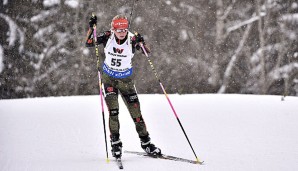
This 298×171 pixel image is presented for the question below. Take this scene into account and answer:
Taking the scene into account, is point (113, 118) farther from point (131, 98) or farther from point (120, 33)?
point (120, 33)

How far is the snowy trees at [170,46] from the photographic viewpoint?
14.7 m

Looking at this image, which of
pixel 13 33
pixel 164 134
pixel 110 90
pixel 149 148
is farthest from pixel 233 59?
pixel 110 90

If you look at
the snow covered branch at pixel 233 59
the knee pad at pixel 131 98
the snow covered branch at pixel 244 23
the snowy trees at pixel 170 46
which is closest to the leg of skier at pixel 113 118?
the knee pad at pixel 131 98

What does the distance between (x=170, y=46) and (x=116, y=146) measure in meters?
10.1

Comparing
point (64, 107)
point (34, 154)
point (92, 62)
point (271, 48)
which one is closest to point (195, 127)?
point (34, 154)

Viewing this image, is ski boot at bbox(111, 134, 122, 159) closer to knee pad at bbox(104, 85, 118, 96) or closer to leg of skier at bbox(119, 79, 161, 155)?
leg of skier at bbox(119, 79, 161, 155)

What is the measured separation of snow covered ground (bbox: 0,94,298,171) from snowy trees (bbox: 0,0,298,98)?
3.30m

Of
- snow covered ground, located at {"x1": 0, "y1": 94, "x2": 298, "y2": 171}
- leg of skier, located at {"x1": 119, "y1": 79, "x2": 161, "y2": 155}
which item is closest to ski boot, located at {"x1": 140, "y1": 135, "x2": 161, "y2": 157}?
leg of skier, located at {"x1": 119, "y1": 79, "x2": 161, "y2": 155}

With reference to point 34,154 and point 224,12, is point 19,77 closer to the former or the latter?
point 224,12

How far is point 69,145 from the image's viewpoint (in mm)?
6301

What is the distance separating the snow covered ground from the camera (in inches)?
196

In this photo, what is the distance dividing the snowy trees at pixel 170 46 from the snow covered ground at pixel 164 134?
3299 millimetres

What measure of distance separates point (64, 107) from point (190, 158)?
591 cm

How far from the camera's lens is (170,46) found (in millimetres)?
15117
